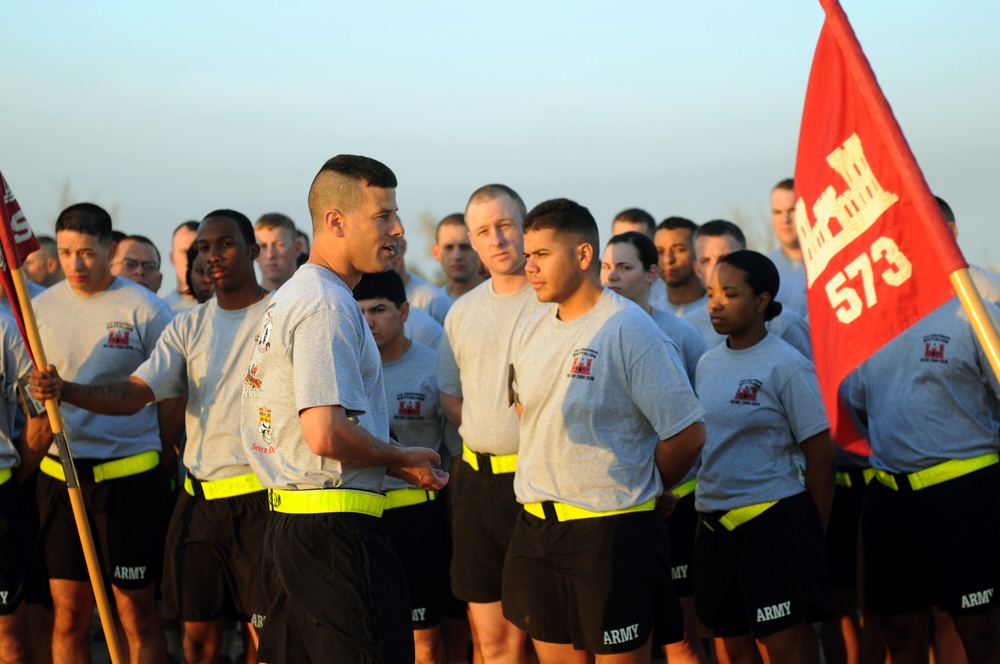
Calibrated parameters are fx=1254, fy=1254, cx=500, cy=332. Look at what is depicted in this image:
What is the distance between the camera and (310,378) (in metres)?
4.47

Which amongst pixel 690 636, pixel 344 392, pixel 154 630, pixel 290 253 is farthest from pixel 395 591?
pixel 290 253

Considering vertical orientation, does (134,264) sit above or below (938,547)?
above

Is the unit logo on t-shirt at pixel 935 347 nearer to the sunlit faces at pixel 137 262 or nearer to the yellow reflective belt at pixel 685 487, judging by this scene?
the yellow reflective belt at pixel 685 487

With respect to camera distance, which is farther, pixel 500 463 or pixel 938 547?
pixel 500 463

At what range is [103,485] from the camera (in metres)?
7.68

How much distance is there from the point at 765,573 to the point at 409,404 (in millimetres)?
2396

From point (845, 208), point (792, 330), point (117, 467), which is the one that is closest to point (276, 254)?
point (117, 467)

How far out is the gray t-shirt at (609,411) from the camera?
18.6 ft

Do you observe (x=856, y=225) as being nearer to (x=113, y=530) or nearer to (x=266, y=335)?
(x=266, y=335)

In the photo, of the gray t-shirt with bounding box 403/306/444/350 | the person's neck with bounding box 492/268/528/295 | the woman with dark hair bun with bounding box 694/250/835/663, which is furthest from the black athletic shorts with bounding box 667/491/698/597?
the gray t-shirt with bounding box 403/306/444/350

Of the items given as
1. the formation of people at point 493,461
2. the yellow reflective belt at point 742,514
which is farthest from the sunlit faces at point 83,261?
the yellow reflective belt at point 742,514

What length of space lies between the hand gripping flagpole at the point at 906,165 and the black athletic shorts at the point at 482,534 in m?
3.64

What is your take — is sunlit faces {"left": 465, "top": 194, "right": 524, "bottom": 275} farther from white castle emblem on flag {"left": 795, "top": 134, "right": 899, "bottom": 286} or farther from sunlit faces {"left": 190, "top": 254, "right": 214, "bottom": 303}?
white castle emblem on flag {"left": 795, "top": 134, "right": 899, "bottom": 286}

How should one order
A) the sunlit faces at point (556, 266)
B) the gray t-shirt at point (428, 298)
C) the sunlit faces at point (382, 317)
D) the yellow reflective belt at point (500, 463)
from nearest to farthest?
the sunlit faces at point (556, 266) < the yellow reflective belt at point (500, 463) < the sunlit faces at point (382, 317) < the gray t-shirt at point (428, 298)
